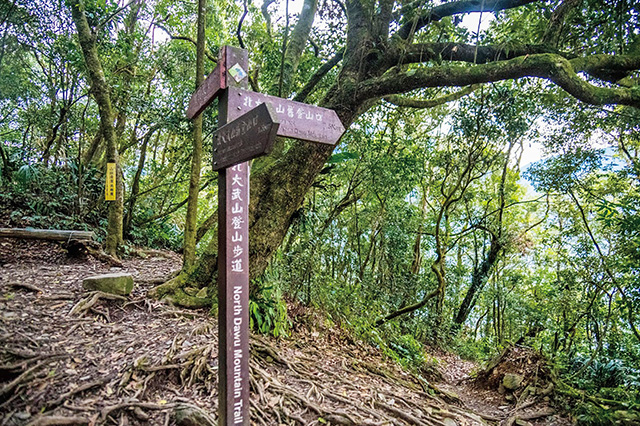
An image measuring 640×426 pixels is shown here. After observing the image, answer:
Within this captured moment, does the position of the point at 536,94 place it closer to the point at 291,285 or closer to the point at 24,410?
the point at 291,285

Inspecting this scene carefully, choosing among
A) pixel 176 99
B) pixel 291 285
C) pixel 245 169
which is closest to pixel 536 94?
pixel 291 285

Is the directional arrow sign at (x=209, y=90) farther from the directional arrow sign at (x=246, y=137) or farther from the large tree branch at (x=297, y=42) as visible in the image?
the large tree branch at (x=297, y=42)

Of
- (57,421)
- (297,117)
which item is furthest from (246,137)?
(57,421)

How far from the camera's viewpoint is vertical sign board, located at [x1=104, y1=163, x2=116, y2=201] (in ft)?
19.8

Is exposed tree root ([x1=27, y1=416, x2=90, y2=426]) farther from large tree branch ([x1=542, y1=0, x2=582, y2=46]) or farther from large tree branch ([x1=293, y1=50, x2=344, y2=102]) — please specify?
large tree branch ([x1=542, y1=0, x2=582, y2=46])

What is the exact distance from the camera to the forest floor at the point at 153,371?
2443mm

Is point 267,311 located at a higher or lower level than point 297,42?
lower

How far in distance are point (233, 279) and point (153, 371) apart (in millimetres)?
1389

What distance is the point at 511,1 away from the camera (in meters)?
4.50

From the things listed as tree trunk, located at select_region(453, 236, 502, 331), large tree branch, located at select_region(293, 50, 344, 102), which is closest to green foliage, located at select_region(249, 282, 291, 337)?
large tree branch, located at select_region(293, 50, 344, 102)

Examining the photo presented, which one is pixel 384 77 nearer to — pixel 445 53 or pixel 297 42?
pixel 445 53

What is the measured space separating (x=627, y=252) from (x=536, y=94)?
12.5ft

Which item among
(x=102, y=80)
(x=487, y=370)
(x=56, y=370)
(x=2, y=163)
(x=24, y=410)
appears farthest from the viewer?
(x=2, y=163)

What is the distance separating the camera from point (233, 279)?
221 centimetres
